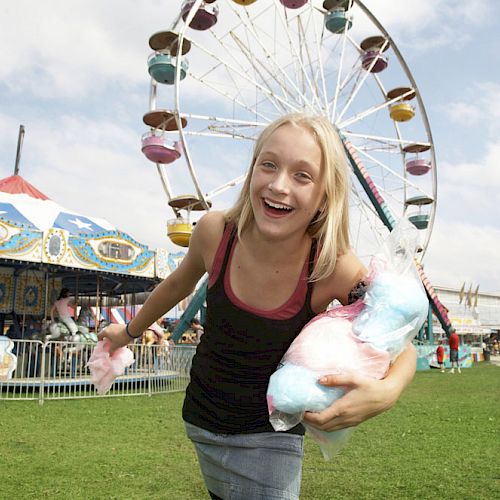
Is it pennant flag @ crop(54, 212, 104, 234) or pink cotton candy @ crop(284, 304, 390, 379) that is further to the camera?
pennant flag @ crop(54, 212, 104, 234)

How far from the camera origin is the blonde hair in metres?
1.60

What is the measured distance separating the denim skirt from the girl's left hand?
0.36m

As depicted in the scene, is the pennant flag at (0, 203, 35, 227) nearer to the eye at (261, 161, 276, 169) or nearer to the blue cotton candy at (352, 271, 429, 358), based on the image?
the eye at (261, 161, 276, 169)

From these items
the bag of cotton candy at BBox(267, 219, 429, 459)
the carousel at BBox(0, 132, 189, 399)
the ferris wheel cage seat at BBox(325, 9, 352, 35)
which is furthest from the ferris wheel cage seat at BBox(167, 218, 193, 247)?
the bag of cotton candy at BBox(267, 219, 429, 459)

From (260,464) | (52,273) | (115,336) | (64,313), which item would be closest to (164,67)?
(52,273)

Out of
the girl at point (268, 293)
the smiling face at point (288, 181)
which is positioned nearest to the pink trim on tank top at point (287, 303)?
the girl at point (268, 293)

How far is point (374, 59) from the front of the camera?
66.0 feet

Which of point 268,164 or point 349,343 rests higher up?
→ point 268,164

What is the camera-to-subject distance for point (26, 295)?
51.3 ft

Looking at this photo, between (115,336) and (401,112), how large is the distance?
20.3 m

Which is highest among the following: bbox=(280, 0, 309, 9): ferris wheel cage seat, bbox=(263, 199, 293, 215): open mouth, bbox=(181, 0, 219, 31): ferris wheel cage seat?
bbox=(280, 0, 309, 9): ferris wheel cage seat

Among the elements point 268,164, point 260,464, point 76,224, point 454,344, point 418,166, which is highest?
point 418,166

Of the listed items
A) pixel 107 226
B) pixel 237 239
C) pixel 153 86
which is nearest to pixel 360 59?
pixel 153 86

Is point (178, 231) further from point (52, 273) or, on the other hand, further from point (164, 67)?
point (164, 67)
